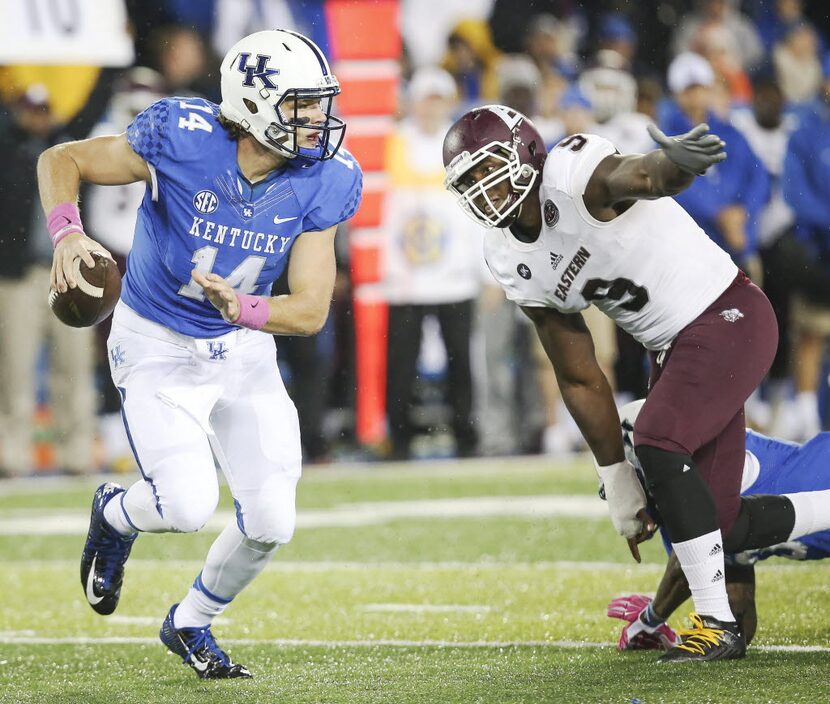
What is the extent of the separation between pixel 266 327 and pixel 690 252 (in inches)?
45.7

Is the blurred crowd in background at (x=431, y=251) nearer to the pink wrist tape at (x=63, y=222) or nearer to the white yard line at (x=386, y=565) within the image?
the white yard line at (x=386, y=565)

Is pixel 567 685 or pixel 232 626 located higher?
pixel 567 685

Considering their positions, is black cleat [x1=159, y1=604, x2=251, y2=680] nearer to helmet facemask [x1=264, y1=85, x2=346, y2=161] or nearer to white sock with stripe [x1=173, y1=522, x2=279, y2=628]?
white sock with stripe [x1=173, y1=522, x2=279, y2=628]

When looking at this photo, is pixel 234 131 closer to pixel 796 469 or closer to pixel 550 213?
pixel 550 213

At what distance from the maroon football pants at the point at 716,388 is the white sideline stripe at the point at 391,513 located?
120 inches

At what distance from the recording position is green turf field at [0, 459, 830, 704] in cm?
363

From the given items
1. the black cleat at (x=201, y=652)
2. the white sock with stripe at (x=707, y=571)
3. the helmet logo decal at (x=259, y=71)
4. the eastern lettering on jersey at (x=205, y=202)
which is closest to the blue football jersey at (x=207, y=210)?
the eastern lettering on jersey at (x=205, y=202)

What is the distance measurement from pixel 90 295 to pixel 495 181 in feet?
3.48

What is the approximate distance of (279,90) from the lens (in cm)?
390

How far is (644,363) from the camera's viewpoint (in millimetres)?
9070

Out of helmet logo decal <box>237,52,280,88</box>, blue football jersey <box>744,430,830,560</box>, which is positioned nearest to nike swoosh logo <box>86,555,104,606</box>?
helmet logo decal <box>237,52,280,88</box>

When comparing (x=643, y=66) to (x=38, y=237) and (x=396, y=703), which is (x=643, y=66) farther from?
(x=396, y=703)

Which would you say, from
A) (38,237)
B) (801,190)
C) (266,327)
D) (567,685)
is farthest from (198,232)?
(801,190)

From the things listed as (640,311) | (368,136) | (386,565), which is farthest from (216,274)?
(368,136)
